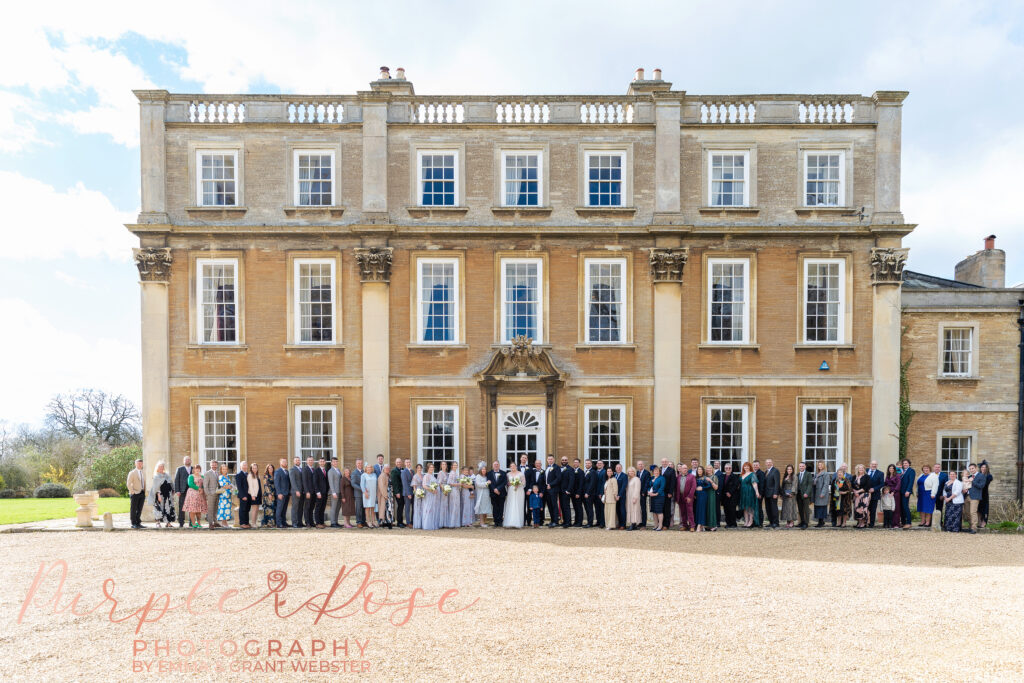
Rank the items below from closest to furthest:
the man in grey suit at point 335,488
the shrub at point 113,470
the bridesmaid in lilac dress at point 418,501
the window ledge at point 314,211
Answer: the bridesmaid in lilac dress at point 418,501, the man in grey suit at point 335,488, the window ledge at point 314,211, the shrub at point 113,470

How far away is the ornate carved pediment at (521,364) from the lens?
58.7 feet

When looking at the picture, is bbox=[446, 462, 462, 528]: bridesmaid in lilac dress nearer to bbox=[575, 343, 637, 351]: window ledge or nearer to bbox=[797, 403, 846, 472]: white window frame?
bbox=[575, 343, 637, 351]: window ledge

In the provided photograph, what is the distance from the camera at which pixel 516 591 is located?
31.3ft

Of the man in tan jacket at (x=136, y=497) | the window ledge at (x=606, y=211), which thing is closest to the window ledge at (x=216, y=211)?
the man in tan jacket at (x=136, y=497)

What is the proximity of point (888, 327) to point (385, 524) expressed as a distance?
15.7m

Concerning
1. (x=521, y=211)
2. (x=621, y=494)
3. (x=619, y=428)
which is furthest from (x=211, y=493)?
(x=521, y=211)

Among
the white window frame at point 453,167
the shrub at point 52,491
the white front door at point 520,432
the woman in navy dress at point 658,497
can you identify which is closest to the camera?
the woman in navy dress at point 658,497

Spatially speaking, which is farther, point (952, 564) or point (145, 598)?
point (952, 564)

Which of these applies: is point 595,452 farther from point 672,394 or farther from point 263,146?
point 263,146

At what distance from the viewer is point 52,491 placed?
3172 cm

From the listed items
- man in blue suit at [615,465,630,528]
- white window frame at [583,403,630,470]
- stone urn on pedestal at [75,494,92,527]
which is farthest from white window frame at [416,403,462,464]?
stone urn on pedestal at [75,494,92,527]

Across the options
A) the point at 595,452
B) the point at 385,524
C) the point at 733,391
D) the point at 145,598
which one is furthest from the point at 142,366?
the point at 733,391

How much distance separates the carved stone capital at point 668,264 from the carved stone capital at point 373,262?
7972 millimetres

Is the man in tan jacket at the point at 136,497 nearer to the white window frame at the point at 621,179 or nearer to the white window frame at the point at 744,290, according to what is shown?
the white window frame at the point at 621,179
